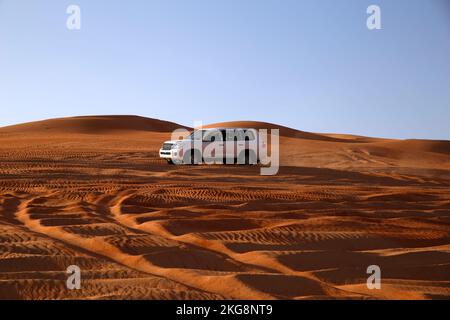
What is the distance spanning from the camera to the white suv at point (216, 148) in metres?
22.2

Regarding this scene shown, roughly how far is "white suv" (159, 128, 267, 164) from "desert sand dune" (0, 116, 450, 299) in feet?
16.4

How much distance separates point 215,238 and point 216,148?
1493 centimetres

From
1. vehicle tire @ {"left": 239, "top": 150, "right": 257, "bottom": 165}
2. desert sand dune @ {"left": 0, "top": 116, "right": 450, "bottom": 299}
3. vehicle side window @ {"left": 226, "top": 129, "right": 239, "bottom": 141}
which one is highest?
vehicle side window @ {"left": 226, "top": 129, "right": 239, "bottom": 141}

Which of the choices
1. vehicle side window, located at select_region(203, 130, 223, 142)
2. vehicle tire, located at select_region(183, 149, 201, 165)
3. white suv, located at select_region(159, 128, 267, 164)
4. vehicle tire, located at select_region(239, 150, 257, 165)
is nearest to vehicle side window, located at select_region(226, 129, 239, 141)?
white suv, located at select_region(159, 128, 267, 164)

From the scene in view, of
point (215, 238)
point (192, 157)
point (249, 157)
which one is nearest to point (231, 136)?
point (249, 157)

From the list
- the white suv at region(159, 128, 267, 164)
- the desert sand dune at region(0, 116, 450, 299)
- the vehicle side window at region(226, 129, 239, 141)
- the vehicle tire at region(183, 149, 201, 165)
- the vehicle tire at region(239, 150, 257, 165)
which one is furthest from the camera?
the vehicle tire at region(239, 150, 257, 165)

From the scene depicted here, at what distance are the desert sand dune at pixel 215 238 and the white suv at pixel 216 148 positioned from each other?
499 centimetres

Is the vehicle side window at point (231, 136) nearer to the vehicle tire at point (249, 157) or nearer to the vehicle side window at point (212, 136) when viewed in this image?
the vehicle side window at point (212, 136)

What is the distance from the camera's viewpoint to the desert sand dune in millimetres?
5293

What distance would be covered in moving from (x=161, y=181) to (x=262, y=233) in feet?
28.6

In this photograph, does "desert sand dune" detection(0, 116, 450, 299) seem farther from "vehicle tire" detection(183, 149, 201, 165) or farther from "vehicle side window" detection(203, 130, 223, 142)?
"vehicle side window" detection(203, 130, 223, 142)

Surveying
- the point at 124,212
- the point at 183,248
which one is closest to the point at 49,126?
the point at 124,212

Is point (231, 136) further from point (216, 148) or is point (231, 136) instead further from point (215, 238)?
point (215, 238)

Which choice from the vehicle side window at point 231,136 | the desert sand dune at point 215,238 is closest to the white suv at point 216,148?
the vehicle side window at point 231,136
